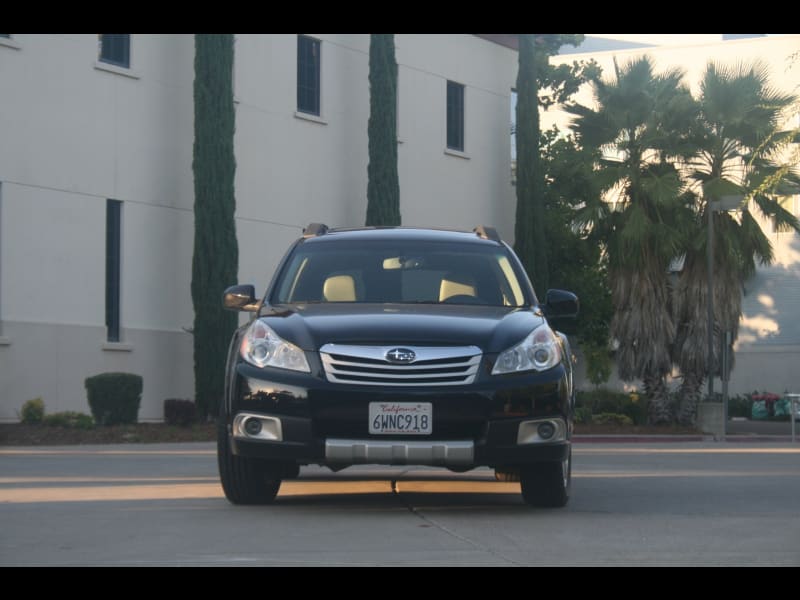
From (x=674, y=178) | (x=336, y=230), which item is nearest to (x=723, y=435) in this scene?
(x=674, y=178)

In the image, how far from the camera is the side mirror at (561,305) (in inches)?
436

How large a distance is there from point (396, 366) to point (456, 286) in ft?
5.37

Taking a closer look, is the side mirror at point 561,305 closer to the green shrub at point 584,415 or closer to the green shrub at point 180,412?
the green shrub at point 180,412

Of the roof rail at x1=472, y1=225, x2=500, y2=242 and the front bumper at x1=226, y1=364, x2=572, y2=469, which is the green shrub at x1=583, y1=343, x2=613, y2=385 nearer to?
the roof rail at x1=472, y1=225, x2=500, y2=242

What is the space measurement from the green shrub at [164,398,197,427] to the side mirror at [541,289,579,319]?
1557 centimetres

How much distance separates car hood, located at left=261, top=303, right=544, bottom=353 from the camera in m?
9.59

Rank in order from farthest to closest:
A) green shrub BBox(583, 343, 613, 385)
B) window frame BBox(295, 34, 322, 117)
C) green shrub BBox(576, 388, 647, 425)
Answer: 1. green shrub BBox(583, 343, 613, 385)
2. green shrub BBox(576, 388, 647, 425)
3. window frame BBox(295, 34, 322, 117)

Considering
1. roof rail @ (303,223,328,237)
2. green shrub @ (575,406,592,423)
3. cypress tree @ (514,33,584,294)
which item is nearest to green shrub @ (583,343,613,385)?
cypress tree @ (514,33,584,294)

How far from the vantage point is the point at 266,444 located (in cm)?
959

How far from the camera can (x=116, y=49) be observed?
27.1 metres

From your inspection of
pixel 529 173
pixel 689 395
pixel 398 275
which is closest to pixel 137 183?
pixel 529 173

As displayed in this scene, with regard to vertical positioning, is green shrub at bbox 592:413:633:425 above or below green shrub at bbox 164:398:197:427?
below

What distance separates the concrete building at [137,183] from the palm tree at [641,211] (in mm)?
4541
